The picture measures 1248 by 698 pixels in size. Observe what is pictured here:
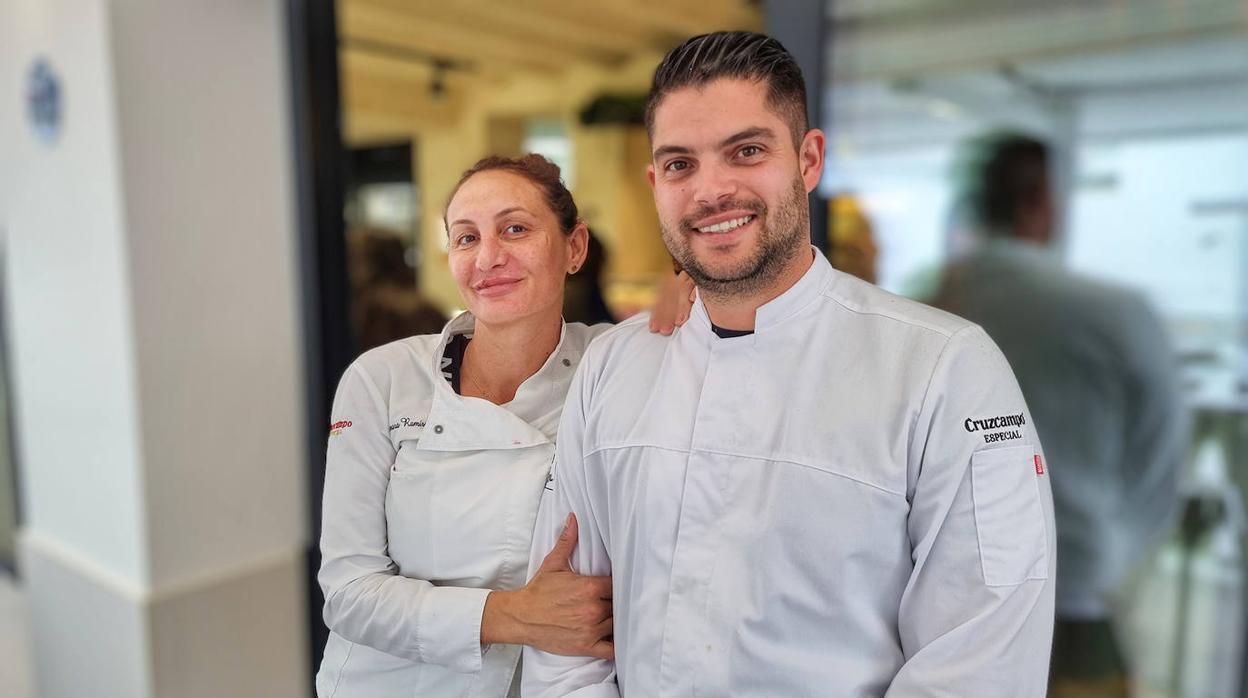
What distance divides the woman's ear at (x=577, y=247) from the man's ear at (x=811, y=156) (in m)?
0.22

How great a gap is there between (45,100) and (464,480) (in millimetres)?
2123

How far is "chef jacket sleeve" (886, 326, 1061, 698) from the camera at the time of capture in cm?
68

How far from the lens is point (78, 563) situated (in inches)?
93.7

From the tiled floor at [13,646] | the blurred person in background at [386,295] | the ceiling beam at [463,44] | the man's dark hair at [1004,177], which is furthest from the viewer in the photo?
the tiled floor at [13,646]

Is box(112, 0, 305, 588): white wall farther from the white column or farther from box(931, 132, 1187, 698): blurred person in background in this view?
box(931, 132, 1187, 698): blurred person in background

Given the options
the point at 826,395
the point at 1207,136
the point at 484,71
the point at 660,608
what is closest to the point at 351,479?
the point at 660,608

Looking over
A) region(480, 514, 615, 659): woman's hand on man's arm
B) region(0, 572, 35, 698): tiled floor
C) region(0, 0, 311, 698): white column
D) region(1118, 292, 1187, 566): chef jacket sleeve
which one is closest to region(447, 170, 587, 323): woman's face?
region(480, 514, 615, 659): woman's hand on man's arm

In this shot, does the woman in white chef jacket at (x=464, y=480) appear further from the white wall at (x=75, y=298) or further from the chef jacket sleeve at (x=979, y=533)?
the white wall at (x=75, y=298)

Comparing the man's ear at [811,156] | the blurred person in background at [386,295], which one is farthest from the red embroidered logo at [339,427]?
the man's ear at [811,156]

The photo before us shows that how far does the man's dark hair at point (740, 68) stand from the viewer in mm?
659

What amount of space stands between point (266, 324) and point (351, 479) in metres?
1.71

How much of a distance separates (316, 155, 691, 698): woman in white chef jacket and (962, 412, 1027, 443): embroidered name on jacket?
37cm

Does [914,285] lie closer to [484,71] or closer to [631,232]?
[631,232]

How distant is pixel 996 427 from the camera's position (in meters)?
0.69
